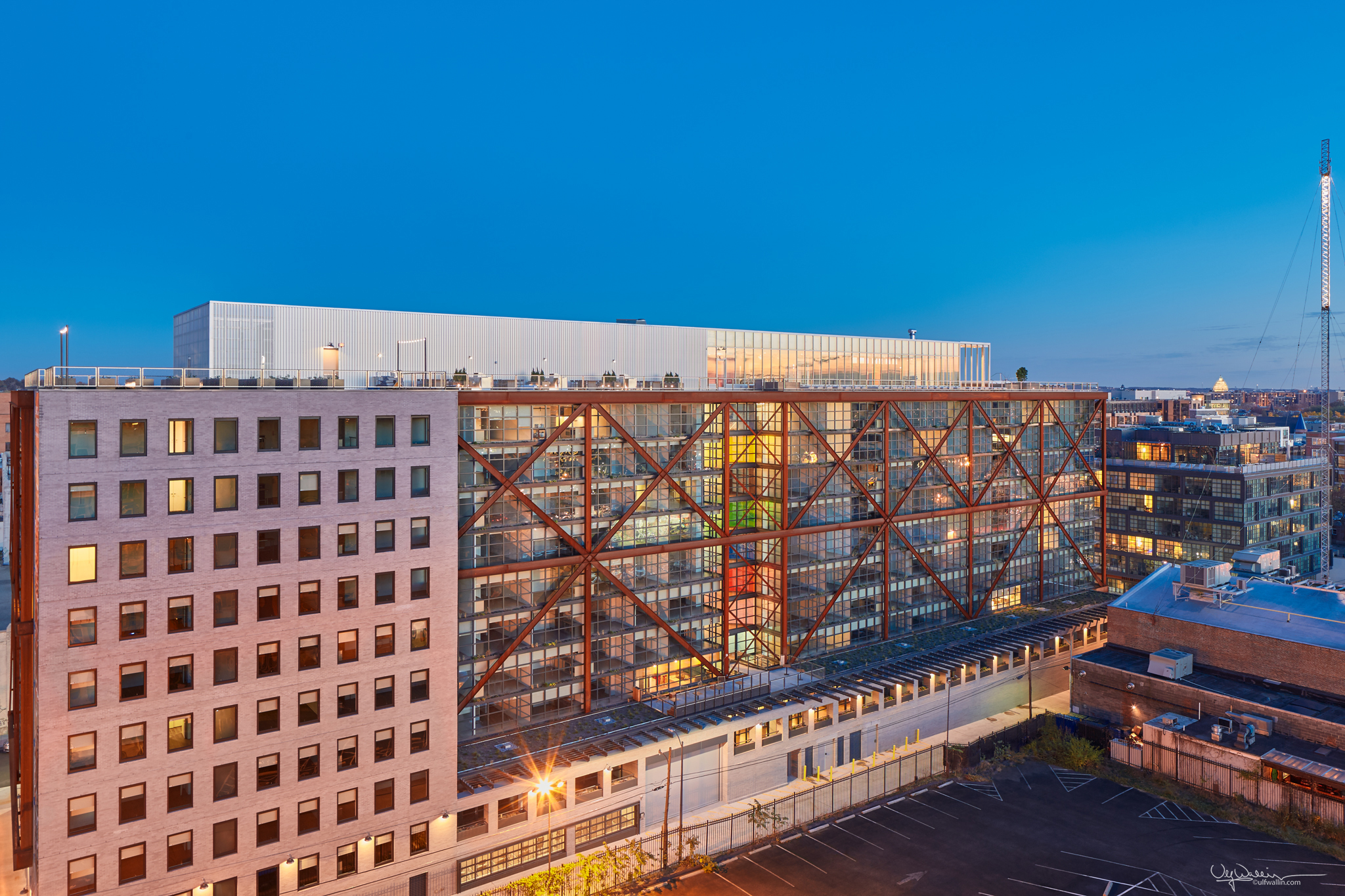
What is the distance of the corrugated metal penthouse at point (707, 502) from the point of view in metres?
61.7

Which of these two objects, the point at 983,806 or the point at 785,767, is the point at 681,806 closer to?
the point at 785,767

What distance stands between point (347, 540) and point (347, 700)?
8925 millimetres

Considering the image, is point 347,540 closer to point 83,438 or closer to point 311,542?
point 311,542

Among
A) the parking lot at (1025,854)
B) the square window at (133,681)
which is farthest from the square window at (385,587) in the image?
the parking lot at (1025,854)

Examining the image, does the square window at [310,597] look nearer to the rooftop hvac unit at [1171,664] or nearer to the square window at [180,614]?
the square window at [180,614]

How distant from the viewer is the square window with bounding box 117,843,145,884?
1640 inches

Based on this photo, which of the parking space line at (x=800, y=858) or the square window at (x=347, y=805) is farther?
the parking space line at (x=800, y=858)

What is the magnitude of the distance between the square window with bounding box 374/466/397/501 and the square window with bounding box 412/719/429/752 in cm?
1334

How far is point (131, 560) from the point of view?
1678 inches

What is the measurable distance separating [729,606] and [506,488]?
25.8m

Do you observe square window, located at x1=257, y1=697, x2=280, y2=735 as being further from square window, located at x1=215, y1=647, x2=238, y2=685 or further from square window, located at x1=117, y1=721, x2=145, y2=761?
square window, located at x1=117, y1=721, x2=145, y2=761

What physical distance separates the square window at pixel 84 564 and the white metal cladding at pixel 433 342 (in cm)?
1881

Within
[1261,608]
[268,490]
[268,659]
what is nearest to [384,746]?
[268,659]

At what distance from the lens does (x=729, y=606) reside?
77125 mm
